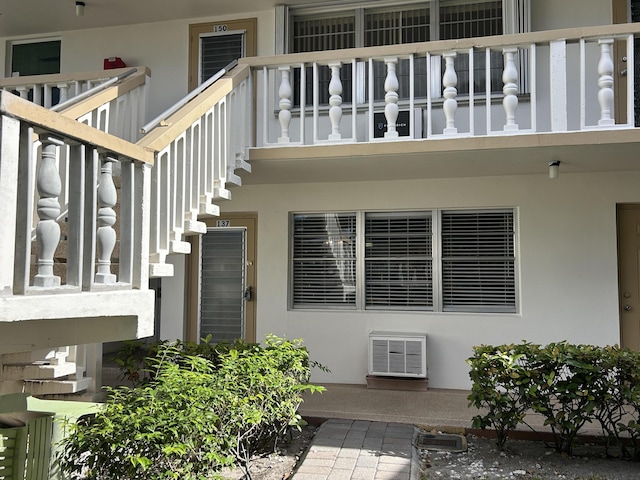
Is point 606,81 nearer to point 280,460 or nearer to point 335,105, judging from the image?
point 335,105

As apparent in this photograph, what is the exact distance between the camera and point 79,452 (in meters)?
2.94

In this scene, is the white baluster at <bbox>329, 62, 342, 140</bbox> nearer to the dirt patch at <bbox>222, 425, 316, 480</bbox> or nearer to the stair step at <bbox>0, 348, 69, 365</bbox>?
the dirt patch at <bbox>222, 425, 316, 480</bbox>

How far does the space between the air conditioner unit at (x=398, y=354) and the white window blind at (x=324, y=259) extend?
727 mm

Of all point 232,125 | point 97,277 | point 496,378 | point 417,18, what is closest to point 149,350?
point 232,125

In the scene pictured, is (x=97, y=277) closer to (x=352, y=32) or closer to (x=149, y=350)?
(x=149, y=350)

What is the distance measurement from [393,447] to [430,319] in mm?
2356

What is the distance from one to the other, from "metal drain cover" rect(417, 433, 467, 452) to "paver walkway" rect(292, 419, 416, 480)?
111 mm

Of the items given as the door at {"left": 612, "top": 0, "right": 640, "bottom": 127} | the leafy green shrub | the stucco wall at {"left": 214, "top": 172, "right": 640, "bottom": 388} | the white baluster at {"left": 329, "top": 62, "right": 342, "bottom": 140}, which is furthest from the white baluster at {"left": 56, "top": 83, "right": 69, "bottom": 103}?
A: the door at {"left": 612, "top": 0, "right": 640, "bottom": 127}

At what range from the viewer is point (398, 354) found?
21.0ft

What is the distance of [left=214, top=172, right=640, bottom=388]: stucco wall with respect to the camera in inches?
244

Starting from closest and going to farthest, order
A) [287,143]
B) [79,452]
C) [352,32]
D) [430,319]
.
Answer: [79,452], [287,143], [430,319], [352,32]

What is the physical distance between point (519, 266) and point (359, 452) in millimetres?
3290

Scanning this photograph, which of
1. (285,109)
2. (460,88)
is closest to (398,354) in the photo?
(285,109)

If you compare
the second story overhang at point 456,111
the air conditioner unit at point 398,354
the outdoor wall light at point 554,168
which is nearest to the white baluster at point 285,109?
the second story overhang at point 456,111
